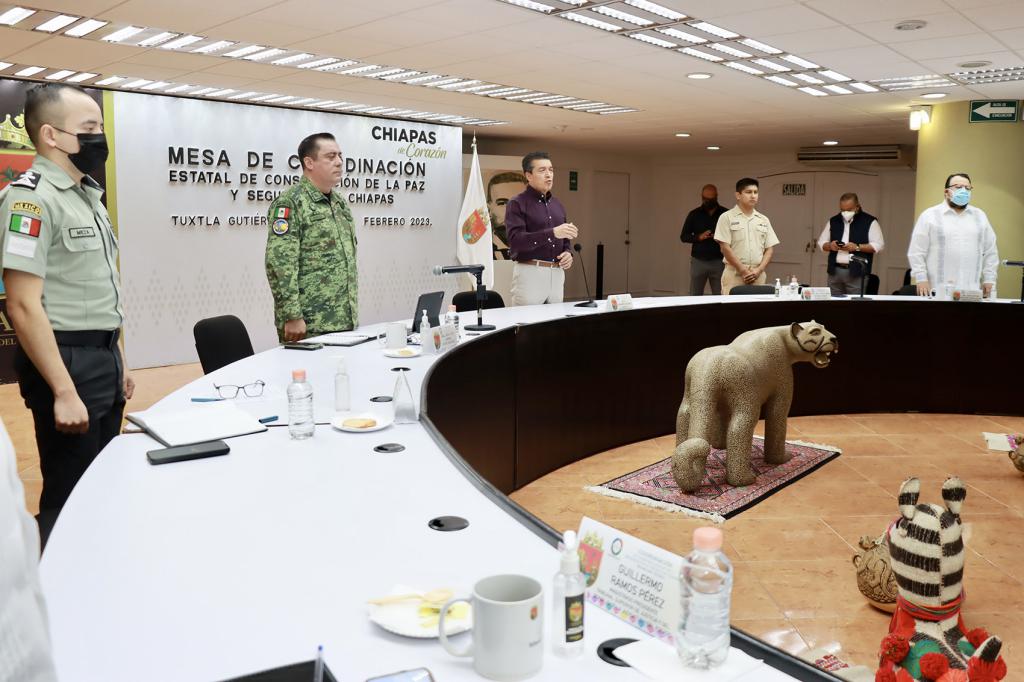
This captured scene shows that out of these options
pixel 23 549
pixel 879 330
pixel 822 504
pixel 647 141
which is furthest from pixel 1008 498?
pixel 647 141

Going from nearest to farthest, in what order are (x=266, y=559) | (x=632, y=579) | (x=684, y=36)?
(x=632, y=579)
(x=266, y=559)
(x=684, y=36)

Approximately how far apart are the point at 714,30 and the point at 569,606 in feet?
15.8

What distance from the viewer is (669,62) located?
6.06 metres

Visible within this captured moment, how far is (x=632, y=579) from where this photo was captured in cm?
120

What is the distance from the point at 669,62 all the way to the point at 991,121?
13.4ft

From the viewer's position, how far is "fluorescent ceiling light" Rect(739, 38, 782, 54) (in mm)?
5410

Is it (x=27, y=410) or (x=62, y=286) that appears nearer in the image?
(x=62, y=286)

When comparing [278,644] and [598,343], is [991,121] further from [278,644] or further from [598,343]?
[278,644]

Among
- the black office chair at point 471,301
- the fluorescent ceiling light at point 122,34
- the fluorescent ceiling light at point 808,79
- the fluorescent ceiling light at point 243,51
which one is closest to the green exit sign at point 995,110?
the fluorescent ceiling light at point 808,79

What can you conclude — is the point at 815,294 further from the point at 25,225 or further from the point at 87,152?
the point at 25,225

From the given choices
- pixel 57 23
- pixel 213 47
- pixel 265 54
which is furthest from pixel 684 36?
pixel 57 23

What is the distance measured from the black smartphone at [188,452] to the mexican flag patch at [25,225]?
0.81m

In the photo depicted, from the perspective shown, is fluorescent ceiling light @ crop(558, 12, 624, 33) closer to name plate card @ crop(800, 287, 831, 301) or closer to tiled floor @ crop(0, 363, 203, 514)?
name plate card @ crop(800, 287, 831, 301)

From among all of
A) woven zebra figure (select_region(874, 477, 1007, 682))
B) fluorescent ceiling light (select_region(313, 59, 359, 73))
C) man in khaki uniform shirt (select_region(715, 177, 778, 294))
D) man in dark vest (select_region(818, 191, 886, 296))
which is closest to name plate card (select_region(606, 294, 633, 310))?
man in khaki uniform shirt (select_region(715, 177, 778, 294))
